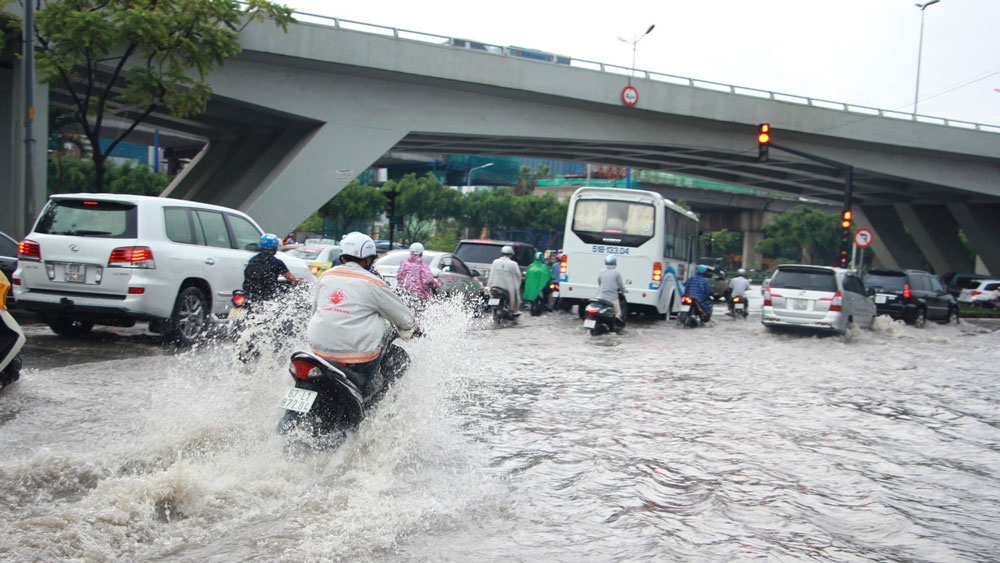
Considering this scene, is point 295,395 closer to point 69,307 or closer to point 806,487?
point 806,487

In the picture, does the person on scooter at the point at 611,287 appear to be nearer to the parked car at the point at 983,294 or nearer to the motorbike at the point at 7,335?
the motorbike at the point at 7,335

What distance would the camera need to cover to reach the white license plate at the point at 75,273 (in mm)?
10445

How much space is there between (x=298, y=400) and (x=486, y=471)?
4.94ft

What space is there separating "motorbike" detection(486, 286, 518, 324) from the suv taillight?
8.31 meters

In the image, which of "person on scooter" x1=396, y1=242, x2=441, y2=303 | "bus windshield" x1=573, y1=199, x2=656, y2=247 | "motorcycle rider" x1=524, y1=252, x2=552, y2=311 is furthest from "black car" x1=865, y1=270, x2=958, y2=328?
"person on scooter" x1=396, y1=242, x2=441, y2=303

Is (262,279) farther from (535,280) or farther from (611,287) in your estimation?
(535,280)

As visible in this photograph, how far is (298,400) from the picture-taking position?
5387mm

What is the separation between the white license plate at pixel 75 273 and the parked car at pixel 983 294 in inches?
1358

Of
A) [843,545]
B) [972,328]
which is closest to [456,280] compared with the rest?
[843,545]

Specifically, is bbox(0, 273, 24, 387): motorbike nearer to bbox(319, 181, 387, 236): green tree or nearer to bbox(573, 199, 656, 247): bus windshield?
bbox(573, 199, 656, 247): bus windshield

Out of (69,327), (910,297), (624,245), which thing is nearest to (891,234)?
(910,297)

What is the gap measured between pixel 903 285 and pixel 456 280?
44.0 ft

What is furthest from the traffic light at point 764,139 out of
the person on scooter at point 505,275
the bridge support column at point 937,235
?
the bridge support column at point 937,235

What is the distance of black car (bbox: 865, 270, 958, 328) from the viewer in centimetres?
2427
